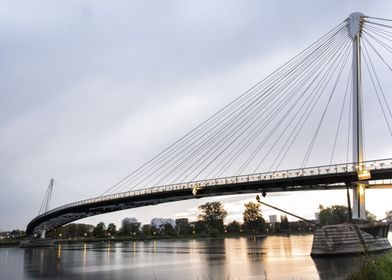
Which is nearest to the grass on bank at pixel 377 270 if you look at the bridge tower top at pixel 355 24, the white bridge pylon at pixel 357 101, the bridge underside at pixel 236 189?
the white bridge pylon at pixel 357 101

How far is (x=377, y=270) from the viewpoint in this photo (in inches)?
412

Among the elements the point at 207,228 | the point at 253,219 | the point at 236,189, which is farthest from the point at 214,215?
the point at 236,189

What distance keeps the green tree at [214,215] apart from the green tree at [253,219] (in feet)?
32.7

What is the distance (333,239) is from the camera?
119 feet

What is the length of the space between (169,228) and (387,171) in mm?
115357

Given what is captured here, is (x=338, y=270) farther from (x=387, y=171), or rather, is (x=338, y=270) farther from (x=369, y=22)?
(x=369, y=22)

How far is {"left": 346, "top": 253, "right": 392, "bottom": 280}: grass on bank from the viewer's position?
9.51 meters

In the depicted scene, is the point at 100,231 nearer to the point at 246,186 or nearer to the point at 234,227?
the point at 234,227

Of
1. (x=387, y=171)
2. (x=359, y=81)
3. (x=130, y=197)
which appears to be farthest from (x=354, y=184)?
(x=130, y=197)

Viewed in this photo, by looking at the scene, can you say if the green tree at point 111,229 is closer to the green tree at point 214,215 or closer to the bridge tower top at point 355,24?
the green tree at point 214,215

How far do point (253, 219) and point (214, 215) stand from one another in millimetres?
15166

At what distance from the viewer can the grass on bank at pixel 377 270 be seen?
951 cm

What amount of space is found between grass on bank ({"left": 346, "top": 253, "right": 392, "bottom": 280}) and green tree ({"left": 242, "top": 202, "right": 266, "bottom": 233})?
12795 cm

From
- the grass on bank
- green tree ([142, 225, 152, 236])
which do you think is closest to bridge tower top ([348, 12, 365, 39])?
the grass on bank
